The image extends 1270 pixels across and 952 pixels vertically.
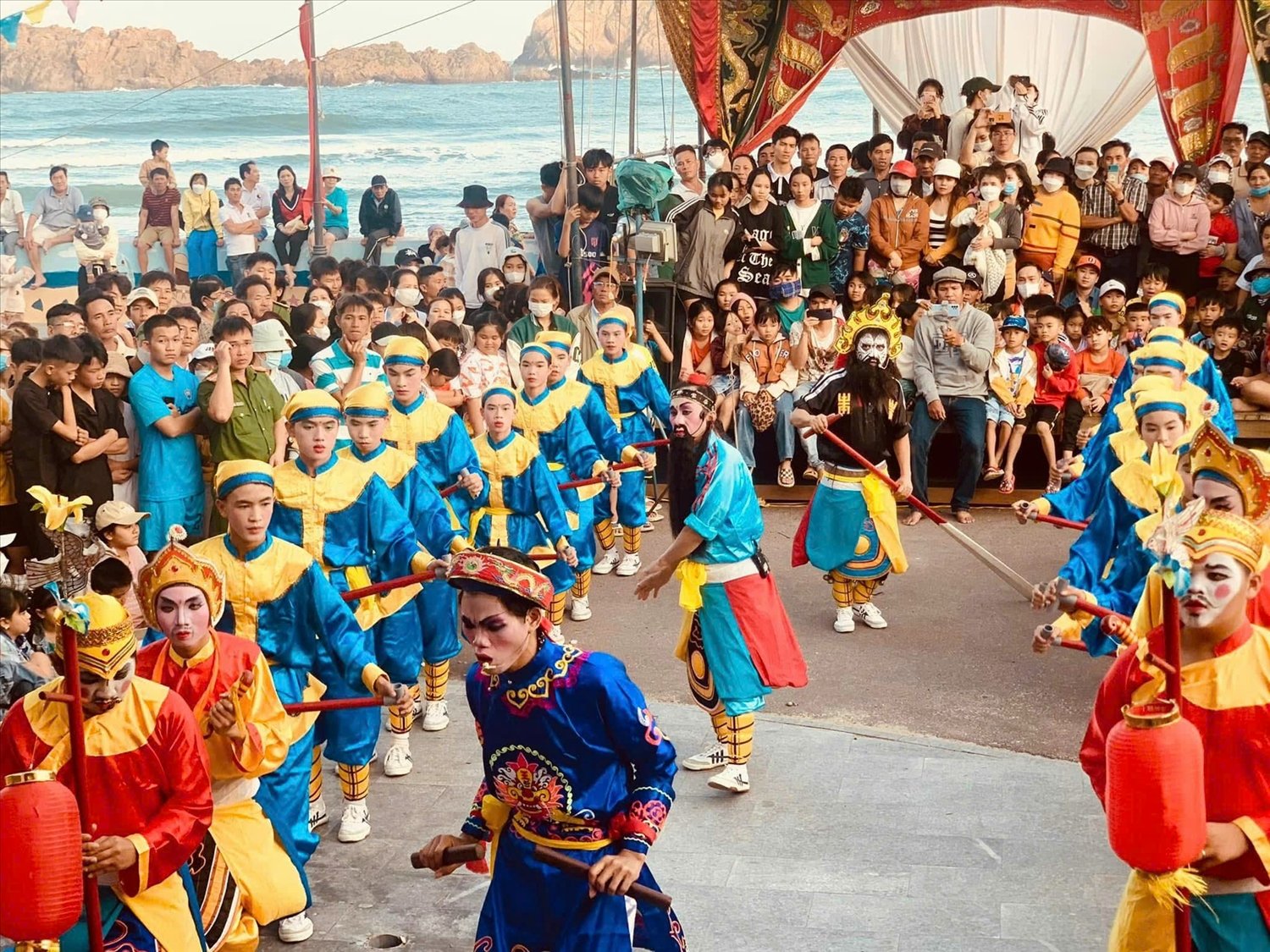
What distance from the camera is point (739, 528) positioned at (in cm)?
616

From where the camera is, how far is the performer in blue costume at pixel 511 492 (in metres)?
7.68

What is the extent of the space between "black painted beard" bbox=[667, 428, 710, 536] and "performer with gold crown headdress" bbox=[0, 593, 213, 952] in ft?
8.87

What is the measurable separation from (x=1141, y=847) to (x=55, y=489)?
19.1ft

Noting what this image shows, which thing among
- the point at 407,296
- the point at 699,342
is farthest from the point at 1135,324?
the point at 407,296

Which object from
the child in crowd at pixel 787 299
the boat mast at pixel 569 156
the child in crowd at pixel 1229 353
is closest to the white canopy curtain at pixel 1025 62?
the boat mast at pixel 569 156

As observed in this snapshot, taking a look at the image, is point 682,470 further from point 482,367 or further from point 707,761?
point 482,367

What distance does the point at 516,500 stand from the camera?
772cm

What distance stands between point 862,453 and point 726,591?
2.31 m

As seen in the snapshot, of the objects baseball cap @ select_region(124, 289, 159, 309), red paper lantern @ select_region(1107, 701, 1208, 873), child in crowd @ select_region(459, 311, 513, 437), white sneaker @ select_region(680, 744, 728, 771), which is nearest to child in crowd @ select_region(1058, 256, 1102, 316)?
child in crowd @ select_region(459, 311, 513, 437)

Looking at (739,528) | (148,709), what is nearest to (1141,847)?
(148,709)

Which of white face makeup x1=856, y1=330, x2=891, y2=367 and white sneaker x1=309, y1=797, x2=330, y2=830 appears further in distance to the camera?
white face makeup x1=856, y1=330, x2=891, y2=367

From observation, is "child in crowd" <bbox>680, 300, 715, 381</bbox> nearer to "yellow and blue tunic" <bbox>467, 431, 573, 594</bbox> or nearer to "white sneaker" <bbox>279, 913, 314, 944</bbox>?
"yellow and blue tunic" <bbox>467, 431, 573, 594</bbox>

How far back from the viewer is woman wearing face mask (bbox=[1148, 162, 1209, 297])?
1109cm

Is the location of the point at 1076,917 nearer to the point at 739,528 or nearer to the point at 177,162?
the point at 739,528
